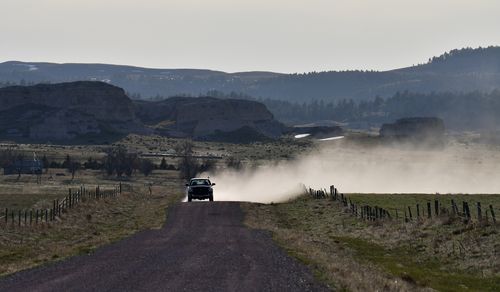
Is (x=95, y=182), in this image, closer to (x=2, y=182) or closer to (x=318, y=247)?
(x=2, y=182)

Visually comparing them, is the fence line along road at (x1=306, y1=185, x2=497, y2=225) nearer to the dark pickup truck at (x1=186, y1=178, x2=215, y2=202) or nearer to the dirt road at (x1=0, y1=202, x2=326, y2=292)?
the dark pickup truck at (x1=186, y1=178, x2=215, y2=202)

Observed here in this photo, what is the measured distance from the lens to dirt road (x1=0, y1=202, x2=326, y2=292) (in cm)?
2484

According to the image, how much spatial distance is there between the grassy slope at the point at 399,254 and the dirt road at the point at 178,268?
148cm

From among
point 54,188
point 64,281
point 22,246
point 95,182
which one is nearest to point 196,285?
point 64,281

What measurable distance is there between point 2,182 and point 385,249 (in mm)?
149343

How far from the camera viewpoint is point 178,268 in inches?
1139

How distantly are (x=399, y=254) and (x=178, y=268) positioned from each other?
53.5 feet

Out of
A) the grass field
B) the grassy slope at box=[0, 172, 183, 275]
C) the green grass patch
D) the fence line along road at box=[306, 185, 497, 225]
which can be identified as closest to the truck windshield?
the grassy slope at box=[0, 172, 183, 275]

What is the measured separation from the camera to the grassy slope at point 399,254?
29672mm

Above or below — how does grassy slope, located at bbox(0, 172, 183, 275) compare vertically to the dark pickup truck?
above

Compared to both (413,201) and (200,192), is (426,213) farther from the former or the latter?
(200,192)

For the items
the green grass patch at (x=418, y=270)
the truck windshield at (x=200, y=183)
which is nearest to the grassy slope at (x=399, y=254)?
the green grass patch at (x=418, y=270)

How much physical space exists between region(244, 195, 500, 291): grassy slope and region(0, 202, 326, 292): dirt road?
4.85 ft

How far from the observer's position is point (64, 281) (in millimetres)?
25828
